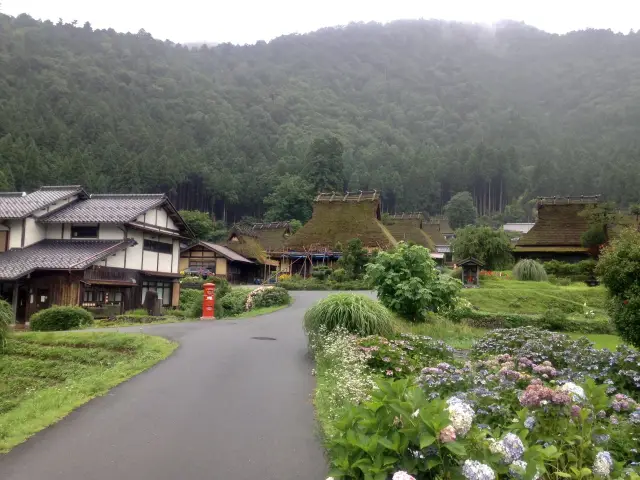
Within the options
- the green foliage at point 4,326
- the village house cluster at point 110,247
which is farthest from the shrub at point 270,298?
the green foliage at point 4,326

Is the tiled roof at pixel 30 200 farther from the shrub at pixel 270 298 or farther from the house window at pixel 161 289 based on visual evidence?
the shrub at pixel 270 298

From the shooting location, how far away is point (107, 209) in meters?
31.4

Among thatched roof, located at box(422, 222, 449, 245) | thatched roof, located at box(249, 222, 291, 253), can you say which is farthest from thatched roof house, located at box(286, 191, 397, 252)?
thatched roof, located at box(422, 222, 449, 245)

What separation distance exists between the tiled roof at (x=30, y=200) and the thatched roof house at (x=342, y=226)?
75.2 feet

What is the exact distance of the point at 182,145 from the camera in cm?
9856

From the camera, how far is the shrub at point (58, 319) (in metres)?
21.1

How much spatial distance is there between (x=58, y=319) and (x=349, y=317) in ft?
44.1

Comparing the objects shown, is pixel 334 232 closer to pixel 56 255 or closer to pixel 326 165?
pixel 56 255

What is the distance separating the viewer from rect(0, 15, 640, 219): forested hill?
82.9m

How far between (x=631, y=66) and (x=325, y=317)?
684 ft

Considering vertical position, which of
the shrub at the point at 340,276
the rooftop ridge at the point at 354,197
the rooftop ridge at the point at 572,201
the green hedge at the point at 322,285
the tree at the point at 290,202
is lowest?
the green hedge at the point at 322,285

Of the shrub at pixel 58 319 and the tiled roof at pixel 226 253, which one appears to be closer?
the shrub at pixel 58 319

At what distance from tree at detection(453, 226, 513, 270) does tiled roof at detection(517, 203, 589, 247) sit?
4583 millimetres

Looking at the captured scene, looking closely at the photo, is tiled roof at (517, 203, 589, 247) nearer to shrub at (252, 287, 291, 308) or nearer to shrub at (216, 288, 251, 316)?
shrub at (252, 287, 291, 308)
